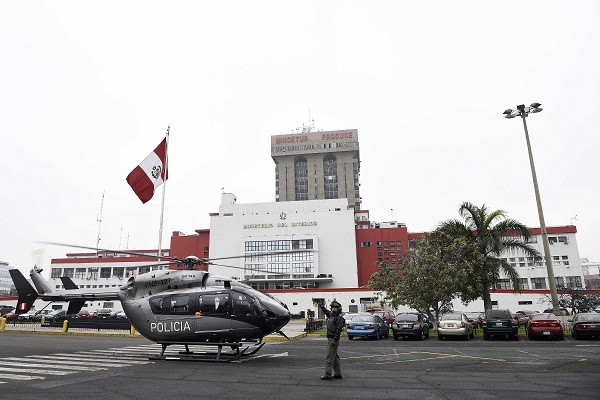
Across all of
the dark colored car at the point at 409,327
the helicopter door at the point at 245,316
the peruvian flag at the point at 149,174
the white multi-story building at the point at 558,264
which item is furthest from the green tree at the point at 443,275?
the white multi-story building at the point at 558,264

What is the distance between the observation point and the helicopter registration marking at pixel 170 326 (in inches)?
574

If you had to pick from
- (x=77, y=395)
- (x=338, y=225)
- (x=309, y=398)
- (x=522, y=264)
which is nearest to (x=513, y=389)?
(x=309, y=398)

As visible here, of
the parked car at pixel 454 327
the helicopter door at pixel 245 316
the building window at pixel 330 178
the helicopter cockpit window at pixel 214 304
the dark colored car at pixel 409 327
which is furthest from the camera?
the building window at pixel 330 178

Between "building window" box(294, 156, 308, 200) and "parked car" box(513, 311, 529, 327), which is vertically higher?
"building window" box(294, 156, 308, 200)

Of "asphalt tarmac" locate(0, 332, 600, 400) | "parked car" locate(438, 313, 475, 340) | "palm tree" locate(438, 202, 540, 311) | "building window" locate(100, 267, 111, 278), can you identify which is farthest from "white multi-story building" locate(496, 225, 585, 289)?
"building window" locate(100, 267, 111, 278)

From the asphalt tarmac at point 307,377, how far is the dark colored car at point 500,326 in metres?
6.66

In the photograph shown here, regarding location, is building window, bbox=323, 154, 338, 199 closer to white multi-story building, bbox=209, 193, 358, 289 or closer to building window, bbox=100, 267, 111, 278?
white multi-story building, bbox=209, 193, 358, 289

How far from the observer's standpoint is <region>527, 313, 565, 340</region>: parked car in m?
21.2

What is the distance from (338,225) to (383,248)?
9923mm

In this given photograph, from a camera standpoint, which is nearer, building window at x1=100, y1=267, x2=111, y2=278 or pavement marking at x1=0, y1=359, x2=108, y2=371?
pavement marking at x1=0, y1=359, x2=108, y2=371

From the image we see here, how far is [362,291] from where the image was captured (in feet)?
203

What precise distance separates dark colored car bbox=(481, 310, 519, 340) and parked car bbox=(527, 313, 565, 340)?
0.88 meters

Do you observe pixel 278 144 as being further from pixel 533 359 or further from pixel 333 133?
pixel 533 359

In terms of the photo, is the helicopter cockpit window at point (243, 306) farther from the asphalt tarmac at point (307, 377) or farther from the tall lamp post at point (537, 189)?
the tall lamp post at point (537, 189)
